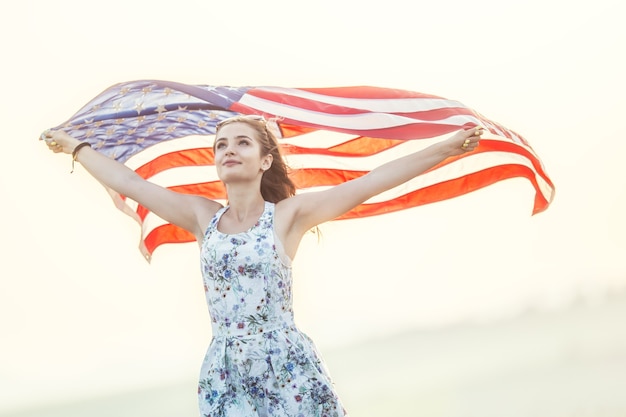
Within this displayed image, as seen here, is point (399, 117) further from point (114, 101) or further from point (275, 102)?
point (114, 101)

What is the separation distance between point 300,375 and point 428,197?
1617 millimetres

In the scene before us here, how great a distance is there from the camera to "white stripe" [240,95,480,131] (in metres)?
5.22

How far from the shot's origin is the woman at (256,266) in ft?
14.3

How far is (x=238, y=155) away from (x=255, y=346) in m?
0.79

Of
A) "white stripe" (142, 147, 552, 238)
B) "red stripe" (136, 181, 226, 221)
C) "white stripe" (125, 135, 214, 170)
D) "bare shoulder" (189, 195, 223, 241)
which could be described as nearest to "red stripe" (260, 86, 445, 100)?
"white stripe" (142, 147, 552, 238)

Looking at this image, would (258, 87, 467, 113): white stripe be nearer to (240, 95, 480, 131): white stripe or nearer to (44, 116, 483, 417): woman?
(240, 95, 480, 131): white stripe

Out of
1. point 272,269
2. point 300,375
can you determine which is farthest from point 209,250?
point 300,375

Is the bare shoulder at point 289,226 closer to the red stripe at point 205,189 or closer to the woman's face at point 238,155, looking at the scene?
the woman's face at point 238,155

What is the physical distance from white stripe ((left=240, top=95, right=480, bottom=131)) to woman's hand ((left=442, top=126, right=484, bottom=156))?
1.92 ft

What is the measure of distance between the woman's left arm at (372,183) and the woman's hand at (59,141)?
1074 mm

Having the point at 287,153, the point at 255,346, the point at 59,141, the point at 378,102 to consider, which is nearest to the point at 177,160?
the point at 287,153

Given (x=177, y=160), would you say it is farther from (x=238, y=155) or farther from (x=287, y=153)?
(x=238, y=155)

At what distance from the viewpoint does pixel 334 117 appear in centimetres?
534

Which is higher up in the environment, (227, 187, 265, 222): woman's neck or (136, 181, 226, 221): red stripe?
(136, 181, 226, 221): red stripe
